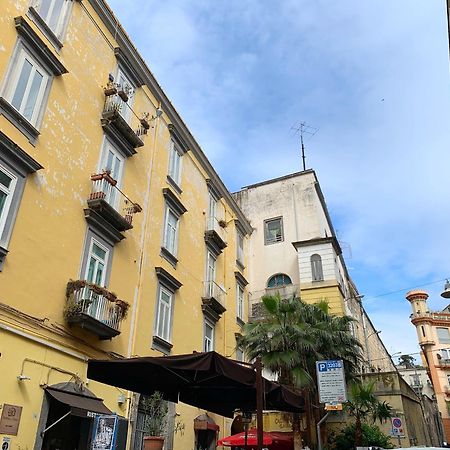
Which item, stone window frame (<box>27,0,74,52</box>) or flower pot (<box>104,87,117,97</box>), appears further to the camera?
flower pot (<box>104,87,117,97</box>)

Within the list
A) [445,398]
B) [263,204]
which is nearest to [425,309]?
[445,398]

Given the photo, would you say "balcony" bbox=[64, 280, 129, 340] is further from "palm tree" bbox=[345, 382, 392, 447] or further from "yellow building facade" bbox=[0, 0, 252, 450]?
"palm tree" bbox=[345, 382, 392, 447]

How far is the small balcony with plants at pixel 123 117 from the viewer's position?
14.3 metres

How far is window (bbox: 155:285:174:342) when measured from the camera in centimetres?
1542

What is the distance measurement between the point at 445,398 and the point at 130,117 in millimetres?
47771

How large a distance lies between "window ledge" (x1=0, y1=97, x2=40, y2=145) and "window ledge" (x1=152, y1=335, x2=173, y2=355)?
24.1ft

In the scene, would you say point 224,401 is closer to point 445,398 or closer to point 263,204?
point 263,204

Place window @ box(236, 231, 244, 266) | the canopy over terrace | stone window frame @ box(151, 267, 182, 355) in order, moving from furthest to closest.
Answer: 1. window @ box(236, 231, 244, 266)
2. stone window frame @ box(151, 267, 182, 355)
3. the canopy over terrace


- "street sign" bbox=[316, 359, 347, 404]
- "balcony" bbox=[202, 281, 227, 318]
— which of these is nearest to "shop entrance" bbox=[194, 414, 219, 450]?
"balcony" bbox=[202, 281, 227, 318]

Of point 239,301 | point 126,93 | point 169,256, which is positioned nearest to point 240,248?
point 239,301

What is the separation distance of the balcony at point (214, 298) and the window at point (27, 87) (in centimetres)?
1037

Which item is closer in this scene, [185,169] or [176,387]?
[176,387]

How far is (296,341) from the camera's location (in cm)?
1564

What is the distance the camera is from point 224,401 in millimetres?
9555
